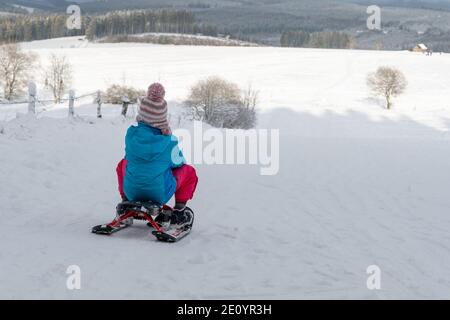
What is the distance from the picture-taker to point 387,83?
65.4 meters

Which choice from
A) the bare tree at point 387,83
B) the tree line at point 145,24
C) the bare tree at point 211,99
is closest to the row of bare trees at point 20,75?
the bare tree at point 211,99

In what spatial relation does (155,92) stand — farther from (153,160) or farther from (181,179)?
(181,179)

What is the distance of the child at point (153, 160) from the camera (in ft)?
20.2

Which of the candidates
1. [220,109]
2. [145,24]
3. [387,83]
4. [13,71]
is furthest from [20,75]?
[145,24]

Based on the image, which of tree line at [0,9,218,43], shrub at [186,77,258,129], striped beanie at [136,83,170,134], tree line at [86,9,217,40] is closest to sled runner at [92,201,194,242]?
striped beanie at [136,83,170,134]

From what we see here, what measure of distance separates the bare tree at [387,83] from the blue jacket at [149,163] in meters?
58.6

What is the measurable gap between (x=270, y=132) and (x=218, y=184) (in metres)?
7.41

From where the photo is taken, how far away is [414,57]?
311 ft

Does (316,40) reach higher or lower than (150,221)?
higher

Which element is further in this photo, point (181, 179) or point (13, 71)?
point (13, 71)

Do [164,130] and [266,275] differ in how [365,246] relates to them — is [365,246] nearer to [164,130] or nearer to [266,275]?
[266,275]

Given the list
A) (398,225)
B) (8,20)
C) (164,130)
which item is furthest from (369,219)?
(8,20)

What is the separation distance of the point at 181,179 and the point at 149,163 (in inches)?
19.1

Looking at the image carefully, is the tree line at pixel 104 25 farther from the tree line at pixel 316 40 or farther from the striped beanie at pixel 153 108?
the striped beanie at pixel 153 108
